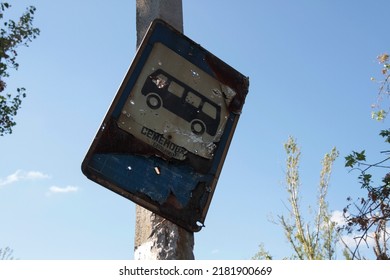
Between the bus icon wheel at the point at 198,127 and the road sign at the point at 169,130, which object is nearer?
the road sign at the point at 169,130

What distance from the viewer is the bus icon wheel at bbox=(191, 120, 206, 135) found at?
1.62 meters

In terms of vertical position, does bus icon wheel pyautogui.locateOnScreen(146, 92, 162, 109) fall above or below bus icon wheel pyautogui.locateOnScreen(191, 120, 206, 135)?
above

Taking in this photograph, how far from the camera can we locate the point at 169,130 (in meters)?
1.56

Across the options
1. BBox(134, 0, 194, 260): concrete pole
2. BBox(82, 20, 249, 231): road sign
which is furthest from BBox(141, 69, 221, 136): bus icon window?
BBox(134, 0, 194, 260): concrete pole

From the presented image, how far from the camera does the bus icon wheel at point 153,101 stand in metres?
1.56

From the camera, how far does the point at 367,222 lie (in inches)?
144

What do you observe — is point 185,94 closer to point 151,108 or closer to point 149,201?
point 151,108

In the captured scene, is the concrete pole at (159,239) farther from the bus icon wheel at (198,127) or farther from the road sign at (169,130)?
the bus icon wheel at (198,127)

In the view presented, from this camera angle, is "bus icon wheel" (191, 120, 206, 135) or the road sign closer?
the road sign

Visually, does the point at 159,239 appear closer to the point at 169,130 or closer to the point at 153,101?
the point at 169,130

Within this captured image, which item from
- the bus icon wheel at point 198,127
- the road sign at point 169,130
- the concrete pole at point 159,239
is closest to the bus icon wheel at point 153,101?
the road sign at point 169,130

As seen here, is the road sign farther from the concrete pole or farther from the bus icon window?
the concrete pole

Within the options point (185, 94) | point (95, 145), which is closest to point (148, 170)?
point (95, 145)
